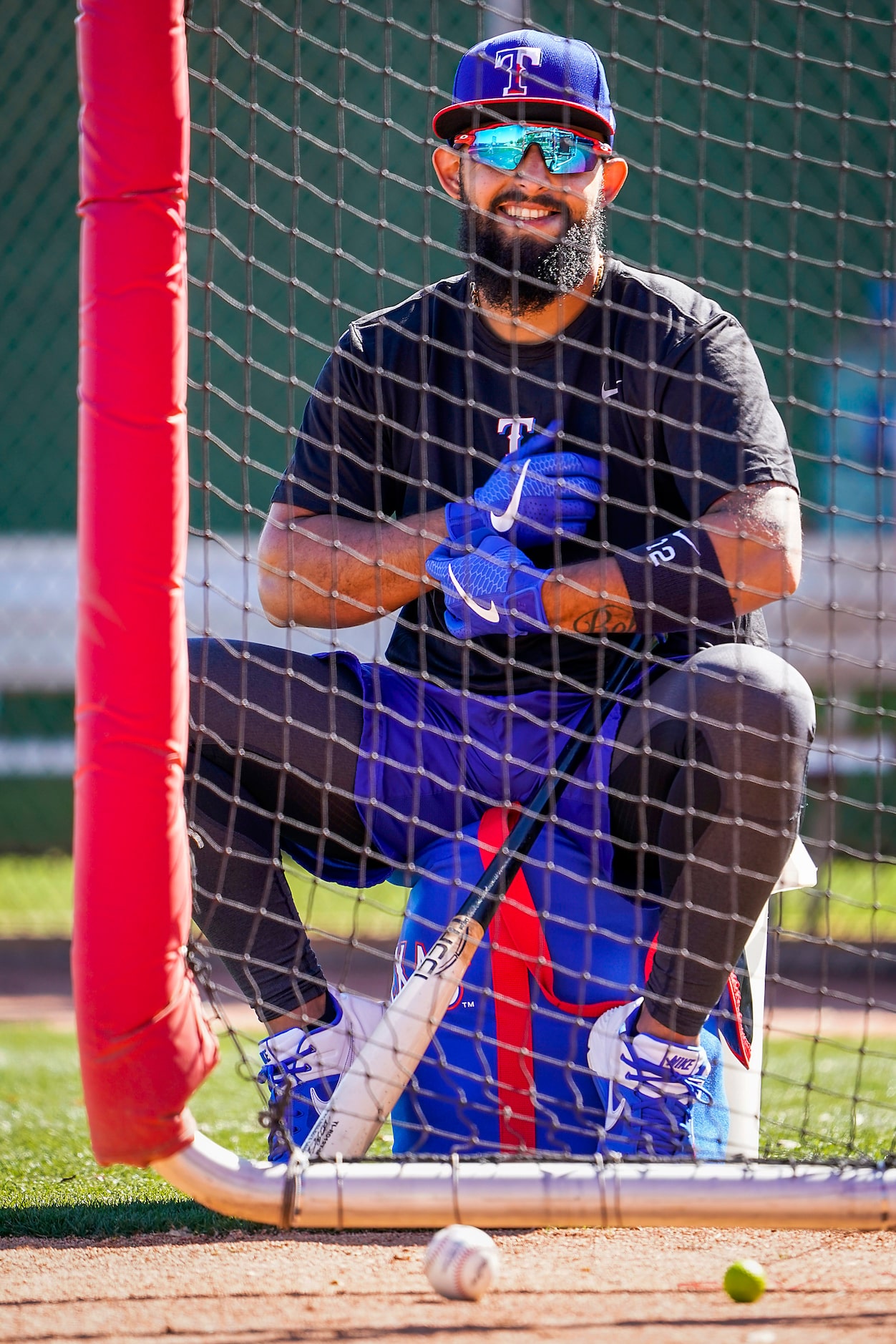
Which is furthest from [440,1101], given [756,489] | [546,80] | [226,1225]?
[546,80]

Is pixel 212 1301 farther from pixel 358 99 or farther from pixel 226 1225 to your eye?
pixel 358 99

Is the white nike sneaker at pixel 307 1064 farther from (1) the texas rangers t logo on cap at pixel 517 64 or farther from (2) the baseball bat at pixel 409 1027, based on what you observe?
(1) the texas rangers t logo on cap at pixel 517 64

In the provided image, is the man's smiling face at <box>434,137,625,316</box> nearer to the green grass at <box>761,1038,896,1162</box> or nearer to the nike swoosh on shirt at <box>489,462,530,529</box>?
the nike swoosh on shirt at <box>489,462,530,529</box>

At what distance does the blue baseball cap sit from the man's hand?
58 centimetres

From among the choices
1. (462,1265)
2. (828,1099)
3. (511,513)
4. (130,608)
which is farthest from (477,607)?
(828,1099)

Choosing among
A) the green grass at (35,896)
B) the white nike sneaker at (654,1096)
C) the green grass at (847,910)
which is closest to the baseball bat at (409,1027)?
the white nike sneaker at (654,1096)

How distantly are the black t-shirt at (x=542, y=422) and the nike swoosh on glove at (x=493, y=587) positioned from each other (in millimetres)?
49

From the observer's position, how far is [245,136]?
243 inches

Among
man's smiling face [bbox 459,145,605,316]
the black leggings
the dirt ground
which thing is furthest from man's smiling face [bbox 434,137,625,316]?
the dirt ground

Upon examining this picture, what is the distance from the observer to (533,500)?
A: 2484 mm

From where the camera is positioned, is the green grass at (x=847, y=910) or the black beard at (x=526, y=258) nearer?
the black beard at (x=526, y=258)

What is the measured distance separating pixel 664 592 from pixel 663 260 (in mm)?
4246

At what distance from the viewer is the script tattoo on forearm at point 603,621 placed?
2344 mm

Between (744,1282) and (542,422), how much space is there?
1.45m
